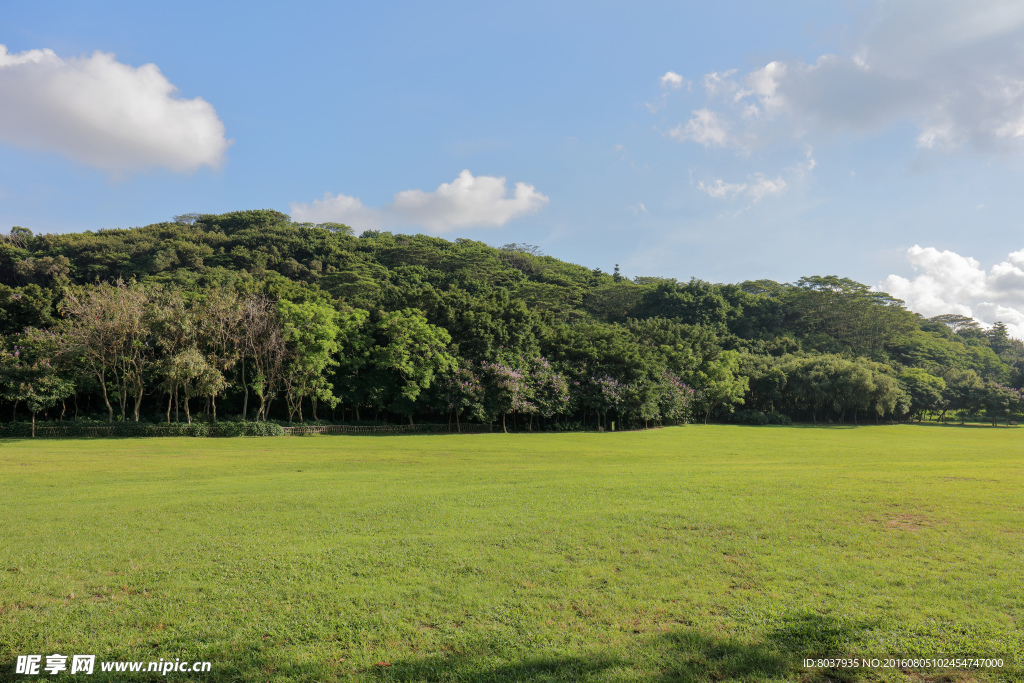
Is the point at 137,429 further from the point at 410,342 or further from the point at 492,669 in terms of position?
the point at 492,669

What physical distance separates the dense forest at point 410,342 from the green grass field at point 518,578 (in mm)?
26431

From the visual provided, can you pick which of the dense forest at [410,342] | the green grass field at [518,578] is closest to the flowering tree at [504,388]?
the dense forest at [410,342]

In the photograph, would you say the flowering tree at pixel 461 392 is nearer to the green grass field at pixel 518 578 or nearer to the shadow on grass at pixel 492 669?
the green grass field at pixel 518 578

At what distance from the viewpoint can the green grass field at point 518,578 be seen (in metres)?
5.68

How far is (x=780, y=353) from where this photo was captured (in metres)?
84.5

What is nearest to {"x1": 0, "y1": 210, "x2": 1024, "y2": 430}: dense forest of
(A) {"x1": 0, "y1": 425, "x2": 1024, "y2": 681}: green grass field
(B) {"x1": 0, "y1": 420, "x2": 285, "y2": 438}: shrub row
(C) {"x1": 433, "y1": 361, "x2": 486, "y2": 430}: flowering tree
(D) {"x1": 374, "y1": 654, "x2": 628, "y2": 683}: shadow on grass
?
(C) {"x1": 433, "y1": 361, "x2": 486, "y2": 430}: flowering tree

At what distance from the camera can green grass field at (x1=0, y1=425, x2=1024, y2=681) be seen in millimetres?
5684

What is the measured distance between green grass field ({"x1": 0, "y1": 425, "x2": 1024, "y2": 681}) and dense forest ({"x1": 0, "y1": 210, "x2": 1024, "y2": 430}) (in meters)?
26.4

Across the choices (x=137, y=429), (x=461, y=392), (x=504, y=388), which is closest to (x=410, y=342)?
(x=461, y=392)

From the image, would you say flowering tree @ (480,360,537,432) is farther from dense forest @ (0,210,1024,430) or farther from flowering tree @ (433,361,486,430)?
flowering tree @ (433,361,486,430)

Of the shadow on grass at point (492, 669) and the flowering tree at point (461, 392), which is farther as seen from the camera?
the flowering tree at point (461, 392)

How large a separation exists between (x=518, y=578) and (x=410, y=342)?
3965 cm

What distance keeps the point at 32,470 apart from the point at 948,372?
104859mm

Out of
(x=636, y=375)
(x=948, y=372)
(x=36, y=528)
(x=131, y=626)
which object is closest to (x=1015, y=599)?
(x=131, y=626)
